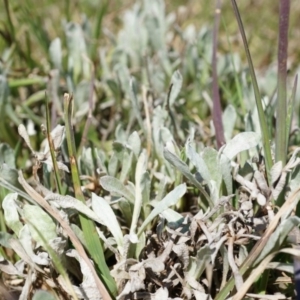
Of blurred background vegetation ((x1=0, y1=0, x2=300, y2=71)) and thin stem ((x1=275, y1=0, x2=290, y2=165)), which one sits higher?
blurred background vegetation ((x1=0, y1=0, x2=300, y2=71))

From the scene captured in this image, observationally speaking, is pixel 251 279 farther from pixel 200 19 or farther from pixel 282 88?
pixel 200 19

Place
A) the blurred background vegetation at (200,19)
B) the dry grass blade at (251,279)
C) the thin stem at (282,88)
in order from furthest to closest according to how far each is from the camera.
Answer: the blurred background vegetation at (200,19)
the thin stem at (282,88)
the dry grass blade at (251,279)

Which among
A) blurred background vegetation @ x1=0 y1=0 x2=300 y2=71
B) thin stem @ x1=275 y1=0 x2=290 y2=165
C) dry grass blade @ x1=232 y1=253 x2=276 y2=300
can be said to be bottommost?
dry grass blade @ x1=232 y1=253 x2=276 y2=300

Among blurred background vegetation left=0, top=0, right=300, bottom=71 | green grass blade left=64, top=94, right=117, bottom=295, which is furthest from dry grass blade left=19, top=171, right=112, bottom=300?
blurred background vegetation left=0, top=0, right=300, bottom=71

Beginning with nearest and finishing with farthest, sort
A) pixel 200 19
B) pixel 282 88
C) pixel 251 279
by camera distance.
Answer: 1. pixel 251 279
2. pixel 282 88
3. pixel 200 19

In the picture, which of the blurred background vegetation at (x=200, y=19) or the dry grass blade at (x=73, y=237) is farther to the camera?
the blurred background vegetation at (x=200, y=19)

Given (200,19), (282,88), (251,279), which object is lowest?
(251,279)

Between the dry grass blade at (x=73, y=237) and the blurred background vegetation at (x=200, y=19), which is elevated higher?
the blurred background vegetation at (x=200, y=19)

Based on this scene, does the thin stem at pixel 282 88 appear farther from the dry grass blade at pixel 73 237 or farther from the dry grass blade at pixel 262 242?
the dry grass blade at pixel 73 237

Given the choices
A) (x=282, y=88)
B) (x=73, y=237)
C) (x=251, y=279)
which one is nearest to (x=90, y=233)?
(x=73, y=237)

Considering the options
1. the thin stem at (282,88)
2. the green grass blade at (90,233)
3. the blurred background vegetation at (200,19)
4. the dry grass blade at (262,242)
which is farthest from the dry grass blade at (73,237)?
the blurred background vegetation at (200,19)

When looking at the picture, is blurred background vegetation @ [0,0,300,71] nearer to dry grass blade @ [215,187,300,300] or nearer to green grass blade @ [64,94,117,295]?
green grass blade @ [64,94,117,295]

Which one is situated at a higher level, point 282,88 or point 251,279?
point 282,88
